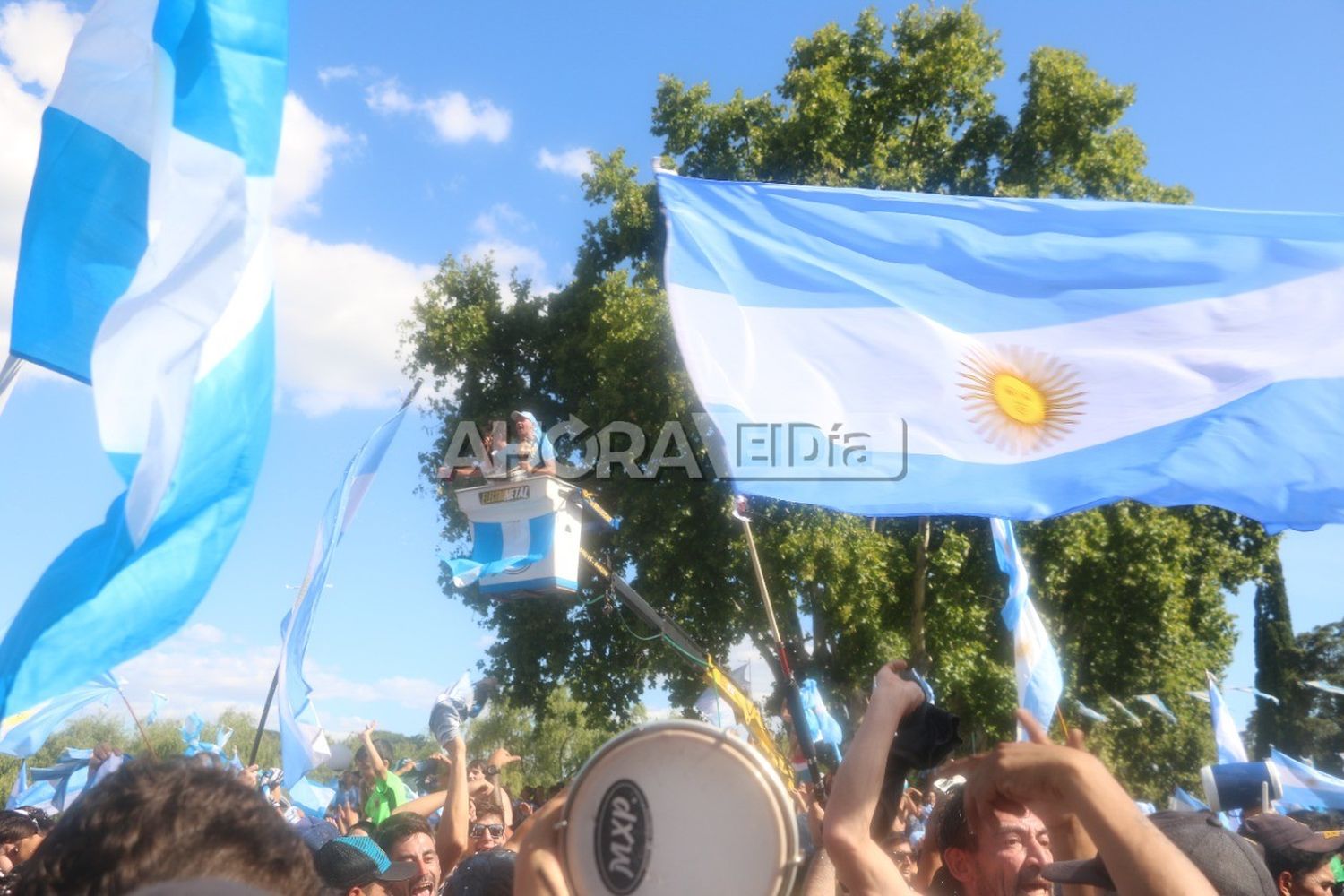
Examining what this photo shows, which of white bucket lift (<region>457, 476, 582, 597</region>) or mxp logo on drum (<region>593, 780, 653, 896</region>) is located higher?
white bucket lift (<region>457, 476, 582, 597</region>)

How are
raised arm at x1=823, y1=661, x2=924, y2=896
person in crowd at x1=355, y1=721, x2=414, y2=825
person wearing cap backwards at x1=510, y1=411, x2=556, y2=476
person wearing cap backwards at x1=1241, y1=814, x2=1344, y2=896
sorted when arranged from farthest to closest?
person wearing cap backwards at x1=510, y1=411, x2=556, y2=476 < person in crowd at x1=355, y1=721, x2=414, y2=825 < person wearing cap backwards at x1=1241, y1=814, x2=1344, y2=896 < raised arm at x1=823, y1=661, x2=924, y2=896

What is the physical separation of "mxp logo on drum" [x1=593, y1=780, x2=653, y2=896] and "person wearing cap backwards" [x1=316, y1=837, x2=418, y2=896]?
2.66m

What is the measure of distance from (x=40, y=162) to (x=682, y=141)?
55.1 ft

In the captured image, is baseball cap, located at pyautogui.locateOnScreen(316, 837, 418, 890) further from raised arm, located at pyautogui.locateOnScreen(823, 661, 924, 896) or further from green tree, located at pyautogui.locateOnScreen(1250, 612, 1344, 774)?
green tree, located at pyautogui.locateOnScreen(1250, 612, 1344, 774)

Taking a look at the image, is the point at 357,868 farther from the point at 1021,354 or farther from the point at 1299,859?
the point at 1299,859

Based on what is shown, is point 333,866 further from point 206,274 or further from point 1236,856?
point 1236,856

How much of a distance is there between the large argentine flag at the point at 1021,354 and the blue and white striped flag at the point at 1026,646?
10.8ft

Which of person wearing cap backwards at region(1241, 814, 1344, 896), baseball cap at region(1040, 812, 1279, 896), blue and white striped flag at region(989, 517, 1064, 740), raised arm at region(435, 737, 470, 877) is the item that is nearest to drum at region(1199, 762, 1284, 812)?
blue and white striped flag at region(989, 517, 1064, 740)

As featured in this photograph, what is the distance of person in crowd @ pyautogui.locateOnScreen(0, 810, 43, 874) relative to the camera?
207 inches

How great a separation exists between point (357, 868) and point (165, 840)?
2.69 meters

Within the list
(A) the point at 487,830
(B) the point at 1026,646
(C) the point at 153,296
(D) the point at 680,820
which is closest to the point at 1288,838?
(D) the point at 680,820

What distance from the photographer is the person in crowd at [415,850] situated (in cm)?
433

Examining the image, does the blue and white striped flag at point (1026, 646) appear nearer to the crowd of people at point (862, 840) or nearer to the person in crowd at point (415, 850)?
the person in crowd at point (415, 850)

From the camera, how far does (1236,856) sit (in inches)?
94.2
